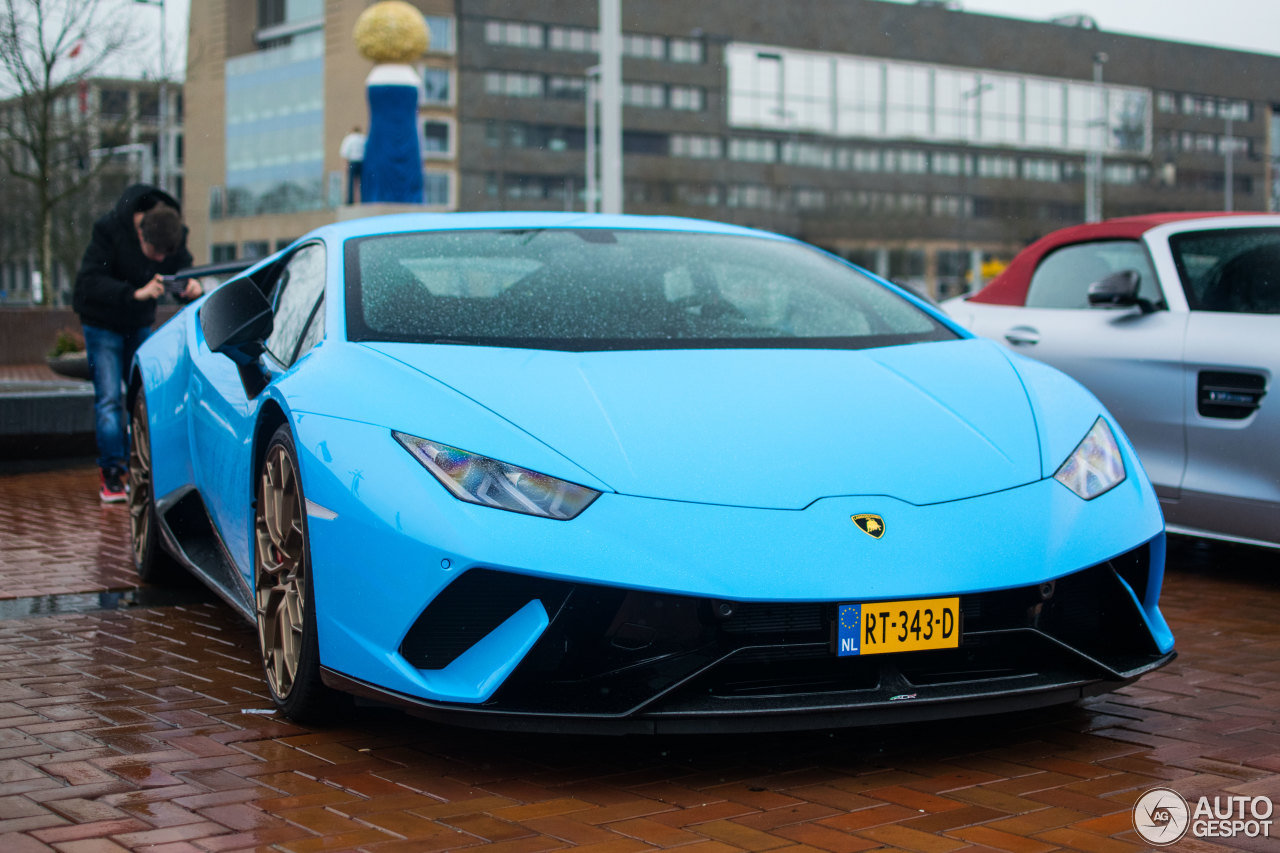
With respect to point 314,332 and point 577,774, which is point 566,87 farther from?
point 577,774

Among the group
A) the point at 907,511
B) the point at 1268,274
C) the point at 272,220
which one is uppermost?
the point at 272,220

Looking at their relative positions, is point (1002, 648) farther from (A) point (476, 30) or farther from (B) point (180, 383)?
(A) point (476, 30)

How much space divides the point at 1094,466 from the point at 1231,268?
9.52 feet

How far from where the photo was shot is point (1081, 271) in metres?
6.76

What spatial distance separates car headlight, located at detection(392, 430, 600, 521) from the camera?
3.06 metres

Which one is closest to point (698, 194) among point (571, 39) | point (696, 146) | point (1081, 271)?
point (696, 146)

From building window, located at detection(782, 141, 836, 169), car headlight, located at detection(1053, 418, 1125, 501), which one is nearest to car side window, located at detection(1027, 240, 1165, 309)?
car headlight, located at detection(1053, 418, 1125, 501)

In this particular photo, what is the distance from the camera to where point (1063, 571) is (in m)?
3.17

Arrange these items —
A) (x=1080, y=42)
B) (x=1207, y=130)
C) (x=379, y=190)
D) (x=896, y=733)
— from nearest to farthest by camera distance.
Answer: (x=896, y=733), (x=379, y=190), (x=1080, y=42), (x=1207, y=130)

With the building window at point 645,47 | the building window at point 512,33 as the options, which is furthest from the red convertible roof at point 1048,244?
the building window at point 645,47

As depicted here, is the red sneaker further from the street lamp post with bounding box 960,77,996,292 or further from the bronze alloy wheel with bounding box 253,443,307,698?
the street lamp post with bounding box 960,77,996,292

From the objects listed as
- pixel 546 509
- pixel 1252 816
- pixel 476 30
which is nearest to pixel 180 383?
pixel 546 509

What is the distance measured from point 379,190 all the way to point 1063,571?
1425 centimetres

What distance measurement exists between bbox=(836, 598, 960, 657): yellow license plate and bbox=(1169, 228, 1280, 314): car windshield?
3.32 m
